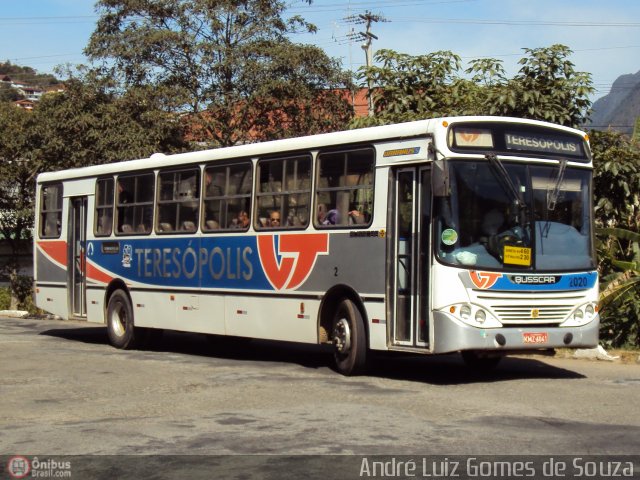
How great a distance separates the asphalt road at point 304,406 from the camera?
8.00 metres

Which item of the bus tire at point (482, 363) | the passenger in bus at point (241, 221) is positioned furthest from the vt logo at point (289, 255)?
the bus tire at point (482, 363)

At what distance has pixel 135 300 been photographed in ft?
56.2

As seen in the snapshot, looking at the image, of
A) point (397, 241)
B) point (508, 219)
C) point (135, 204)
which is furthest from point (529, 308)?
point (135, 204)

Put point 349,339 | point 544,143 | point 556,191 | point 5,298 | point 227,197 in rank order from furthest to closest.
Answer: point 5,298 → point 227,197 → point 349,339 → point 544,143 → point 556,191

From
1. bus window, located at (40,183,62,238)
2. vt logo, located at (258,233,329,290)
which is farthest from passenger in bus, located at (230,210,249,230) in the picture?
bus window, located at (40,183,62,238)

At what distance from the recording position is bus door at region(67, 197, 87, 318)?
18.5 m

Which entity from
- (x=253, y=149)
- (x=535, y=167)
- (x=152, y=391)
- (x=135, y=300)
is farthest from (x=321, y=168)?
(x=135, y=300)

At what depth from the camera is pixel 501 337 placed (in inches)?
452

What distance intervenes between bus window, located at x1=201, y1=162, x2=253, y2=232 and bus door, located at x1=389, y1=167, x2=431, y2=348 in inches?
124

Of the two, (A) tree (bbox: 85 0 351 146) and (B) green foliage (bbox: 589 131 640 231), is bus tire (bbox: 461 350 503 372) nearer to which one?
(B) green foliage (bbox: 589 131 640 231)

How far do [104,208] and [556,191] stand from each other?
345 inches

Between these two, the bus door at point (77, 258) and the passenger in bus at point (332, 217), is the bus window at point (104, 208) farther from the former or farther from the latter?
the passenger in bus at point (332, 217)

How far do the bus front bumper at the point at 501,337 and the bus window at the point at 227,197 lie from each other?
4.18 m

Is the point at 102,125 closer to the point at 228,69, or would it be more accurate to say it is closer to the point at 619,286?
the point at 228,69
